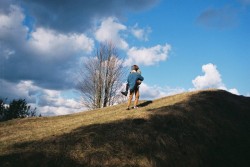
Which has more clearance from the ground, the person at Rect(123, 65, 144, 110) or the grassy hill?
the person at Rect(123, 65, 144, 110)

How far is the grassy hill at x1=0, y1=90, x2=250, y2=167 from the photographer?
1023 centimetres

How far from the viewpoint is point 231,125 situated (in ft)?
55.7

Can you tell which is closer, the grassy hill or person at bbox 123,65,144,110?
the grassy hill

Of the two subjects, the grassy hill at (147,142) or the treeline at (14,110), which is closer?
the grassy hill at (147,142)

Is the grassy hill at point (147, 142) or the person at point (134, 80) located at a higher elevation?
the person at point (134, 80)

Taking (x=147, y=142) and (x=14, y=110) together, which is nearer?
A: (x=147, y=142)

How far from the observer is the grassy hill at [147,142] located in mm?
10234

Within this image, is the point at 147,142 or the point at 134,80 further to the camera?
the point at 134,80

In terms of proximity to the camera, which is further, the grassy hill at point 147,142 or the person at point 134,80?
the person at point 134,80

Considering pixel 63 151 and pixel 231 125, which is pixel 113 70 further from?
pixel 63 151

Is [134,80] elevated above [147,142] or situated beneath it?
elevated above

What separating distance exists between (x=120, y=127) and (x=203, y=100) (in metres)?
8.19

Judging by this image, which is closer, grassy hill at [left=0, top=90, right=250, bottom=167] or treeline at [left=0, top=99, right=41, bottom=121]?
grassy hill at [left=0, top=90, right=250, bottom=167]

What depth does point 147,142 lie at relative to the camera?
12.1 metres
